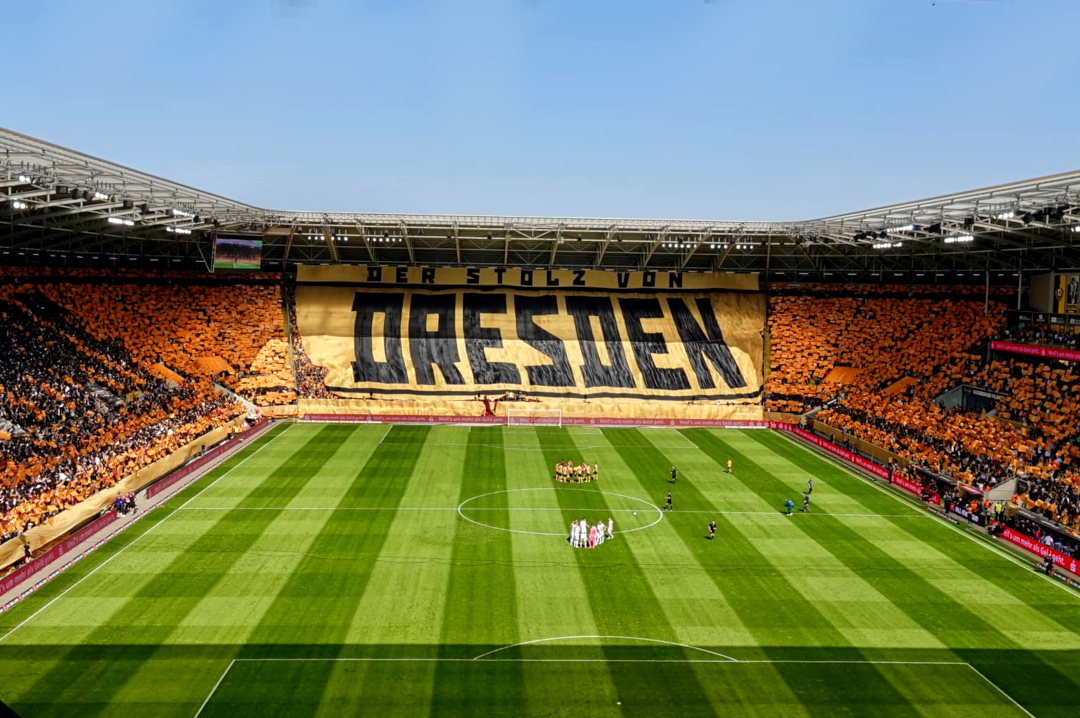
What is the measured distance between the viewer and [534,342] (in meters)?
56.3

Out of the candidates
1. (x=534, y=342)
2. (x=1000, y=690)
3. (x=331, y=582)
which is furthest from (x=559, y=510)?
(x=534, y=342)

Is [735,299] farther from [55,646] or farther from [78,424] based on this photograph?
[55,646]

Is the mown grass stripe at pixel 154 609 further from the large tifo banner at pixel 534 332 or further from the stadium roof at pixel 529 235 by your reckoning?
the large tifo banner at pixel 534 332

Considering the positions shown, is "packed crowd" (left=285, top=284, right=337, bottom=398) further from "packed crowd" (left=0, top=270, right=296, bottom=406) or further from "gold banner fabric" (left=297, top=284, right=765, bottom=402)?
"packed crowd" (left=0, top=270, right=296, bottom=406)

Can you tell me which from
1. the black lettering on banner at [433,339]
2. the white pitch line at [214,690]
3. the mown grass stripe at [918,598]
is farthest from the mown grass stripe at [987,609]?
the black lettering on banner at [433,339]

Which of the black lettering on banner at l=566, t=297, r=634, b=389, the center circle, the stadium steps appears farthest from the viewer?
the black lettering on banner at l=566, t=297, r=634, b=389

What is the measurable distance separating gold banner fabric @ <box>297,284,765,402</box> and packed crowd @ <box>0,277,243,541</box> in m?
11.4

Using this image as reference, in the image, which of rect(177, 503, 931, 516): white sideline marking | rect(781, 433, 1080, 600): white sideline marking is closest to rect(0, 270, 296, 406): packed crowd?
rect(177, 503, 931, 516): white sideline marking

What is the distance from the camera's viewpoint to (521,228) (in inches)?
2087

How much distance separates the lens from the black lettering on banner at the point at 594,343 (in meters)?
54.4

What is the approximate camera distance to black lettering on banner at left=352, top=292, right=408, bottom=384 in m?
53.7

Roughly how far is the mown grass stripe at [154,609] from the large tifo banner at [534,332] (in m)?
25.8

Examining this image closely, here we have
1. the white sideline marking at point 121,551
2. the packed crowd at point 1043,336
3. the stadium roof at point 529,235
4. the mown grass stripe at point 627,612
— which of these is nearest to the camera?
the mown grass stripe at point 627,612

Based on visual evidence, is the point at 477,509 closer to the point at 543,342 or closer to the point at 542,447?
the point at 542,447
